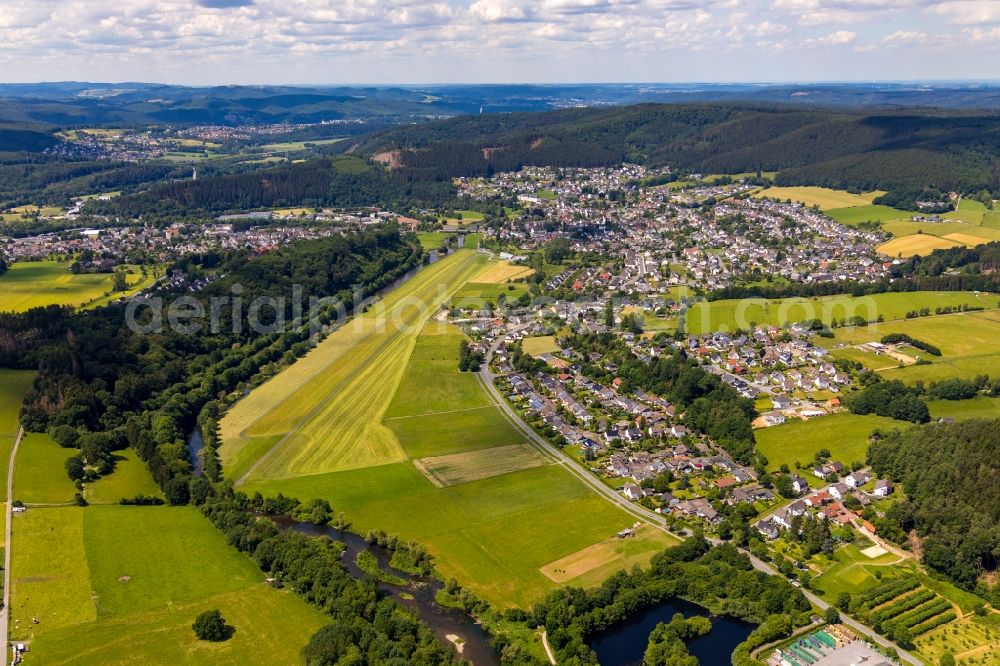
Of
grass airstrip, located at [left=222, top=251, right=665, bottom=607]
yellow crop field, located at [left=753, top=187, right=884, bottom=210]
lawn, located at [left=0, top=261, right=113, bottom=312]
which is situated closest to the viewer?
grass airstrip, located at [left=222, top=251, right=665, bottom=607]

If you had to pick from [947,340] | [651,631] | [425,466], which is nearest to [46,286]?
[425,466]

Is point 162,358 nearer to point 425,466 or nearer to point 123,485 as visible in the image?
point 123,485

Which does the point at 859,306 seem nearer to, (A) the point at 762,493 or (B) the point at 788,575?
(A) the point at 762,493

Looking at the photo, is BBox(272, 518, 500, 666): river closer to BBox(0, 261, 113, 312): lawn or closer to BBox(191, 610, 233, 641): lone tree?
BBox(191, 610, 233, 641): lone tree

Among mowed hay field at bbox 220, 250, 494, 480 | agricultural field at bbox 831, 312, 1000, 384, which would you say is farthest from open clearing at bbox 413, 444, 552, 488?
agricultural field at bbox 831, 312, 1000, 384

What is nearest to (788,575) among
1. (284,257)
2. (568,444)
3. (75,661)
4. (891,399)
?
(568,444)

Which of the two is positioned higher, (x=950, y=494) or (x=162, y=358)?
(x=162, y=358)

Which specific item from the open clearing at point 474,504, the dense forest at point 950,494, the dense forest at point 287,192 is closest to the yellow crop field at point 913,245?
the dense forest at point 950,494
